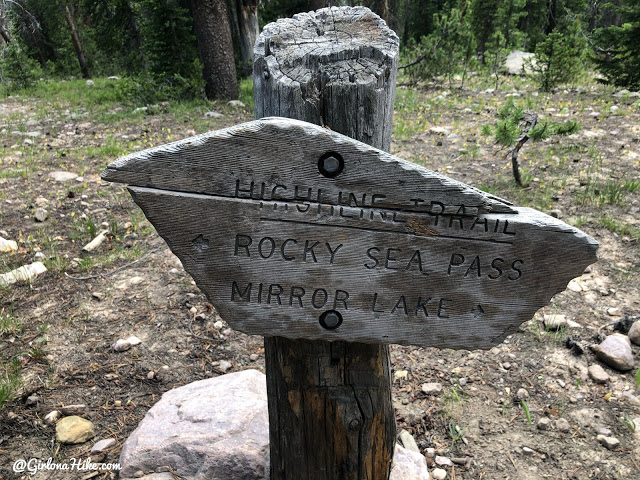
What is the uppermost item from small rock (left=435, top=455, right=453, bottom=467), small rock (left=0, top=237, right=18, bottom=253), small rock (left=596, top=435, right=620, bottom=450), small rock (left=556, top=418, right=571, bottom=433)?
small rock (left=0, top=237, right=18, bottom=253)

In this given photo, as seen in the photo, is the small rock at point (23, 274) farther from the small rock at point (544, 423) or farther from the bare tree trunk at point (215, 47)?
the bare tree trunk at point (215, 47)

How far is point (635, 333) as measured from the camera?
123 inches

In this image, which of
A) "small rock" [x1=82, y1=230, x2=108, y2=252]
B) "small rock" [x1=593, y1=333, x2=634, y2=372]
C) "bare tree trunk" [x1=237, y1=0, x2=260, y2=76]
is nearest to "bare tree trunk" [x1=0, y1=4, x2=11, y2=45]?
"bare tree trunk" [x1=237, y1=0, x2=260, y2=76]

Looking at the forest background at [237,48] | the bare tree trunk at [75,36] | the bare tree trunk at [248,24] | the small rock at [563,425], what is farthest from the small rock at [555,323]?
the bare tree trunk at [75,36]

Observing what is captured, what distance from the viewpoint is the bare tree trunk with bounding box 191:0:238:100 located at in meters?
8.13

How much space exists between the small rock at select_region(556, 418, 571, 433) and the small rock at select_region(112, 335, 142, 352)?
2649 millimetres

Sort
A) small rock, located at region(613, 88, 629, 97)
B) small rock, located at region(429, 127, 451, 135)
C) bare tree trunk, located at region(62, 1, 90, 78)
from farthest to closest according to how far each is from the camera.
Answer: bare tree trunk, located at region(62, 1, 90, 78)
small rock, located at region(613, 88, 629, 97)
small rock, located at region(429, 127, 451, 135)

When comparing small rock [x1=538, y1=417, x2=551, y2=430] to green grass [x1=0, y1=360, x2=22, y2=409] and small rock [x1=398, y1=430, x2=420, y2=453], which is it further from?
green grass [x1=0, y1=360, x2=22, y2=409]

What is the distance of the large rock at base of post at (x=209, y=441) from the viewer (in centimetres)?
223

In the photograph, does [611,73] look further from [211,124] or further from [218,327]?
[218,327]

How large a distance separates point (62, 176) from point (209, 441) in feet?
14.6

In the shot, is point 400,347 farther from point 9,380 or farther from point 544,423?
point 9,380

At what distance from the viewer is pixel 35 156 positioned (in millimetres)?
6211

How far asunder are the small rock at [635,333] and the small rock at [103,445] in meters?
3.23
